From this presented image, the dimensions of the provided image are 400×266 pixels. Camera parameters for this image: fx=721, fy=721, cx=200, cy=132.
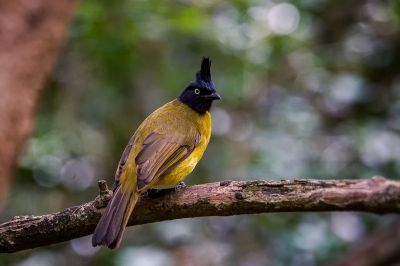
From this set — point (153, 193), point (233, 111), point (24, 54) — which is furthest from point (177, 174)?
point (233, 111)

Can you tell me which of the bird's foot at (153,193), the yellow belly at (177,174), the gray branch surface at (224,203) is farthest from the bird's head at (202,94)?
the gray branch surface at (224,203)

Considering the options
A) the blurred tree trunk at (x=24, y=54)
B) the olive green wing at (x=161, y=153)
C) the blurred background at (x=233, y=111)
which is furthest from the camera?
the blurred background at (x=233, y=111)

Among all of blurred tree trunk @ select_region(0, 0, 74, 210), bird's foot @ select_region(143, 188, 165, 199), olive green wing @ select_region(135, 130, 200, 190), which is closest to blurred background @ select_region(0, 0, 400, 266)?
blurred tree trunk @ select_region(0, 0, 74, 210)

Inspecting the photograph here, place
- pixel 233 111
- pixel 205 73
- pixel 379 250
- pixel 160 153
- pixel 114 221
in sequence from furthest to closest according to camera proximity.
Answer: pixel 233 111
pixel 379 250
pixel 205 73
pixel 160 153
pixel 114 221

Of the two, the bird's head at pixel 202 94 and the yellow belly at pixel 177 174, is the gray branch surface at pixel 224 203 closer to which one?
the yellow belly at pixel 177 174

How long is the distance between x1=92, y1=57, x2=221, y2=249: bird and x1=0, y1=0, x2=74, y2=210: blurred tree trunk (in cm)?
124

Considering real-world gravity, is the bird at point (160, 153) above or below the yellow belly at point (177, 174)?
above

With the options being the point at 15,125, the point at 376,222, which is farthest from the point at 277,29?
the point at 15,125

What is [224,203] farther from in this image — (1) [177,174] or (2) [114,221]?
(1) [177,174]

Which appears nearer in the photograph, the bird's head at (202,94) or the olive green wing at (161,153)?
the olive green wing at (161,153)

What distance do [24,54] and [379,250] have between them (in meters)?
2.86

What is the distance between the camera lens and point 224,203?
9.61ft

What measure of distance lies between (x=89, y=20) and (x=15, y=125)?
136cm

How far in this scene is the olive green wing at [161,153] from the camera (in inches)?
137
